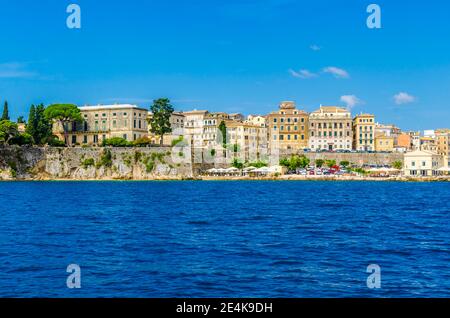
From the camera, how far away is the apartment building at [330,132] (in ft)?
357

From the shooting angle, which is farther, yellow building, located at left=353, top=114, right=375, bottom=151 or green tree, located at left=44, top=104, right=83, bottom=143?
yellow building, located at left=353, top=114, right=375, bottom=151

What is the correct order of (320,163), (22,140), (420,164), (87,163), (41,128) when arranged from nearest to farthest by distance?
(87,163), (22,140), (41,128), (420,164), (320,163)

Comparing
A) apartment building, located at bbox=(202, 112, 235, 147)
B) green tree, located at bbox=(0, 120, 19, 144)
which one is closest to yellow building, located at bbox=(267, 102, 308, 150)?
apartment building, located at bbox=(202, 112, 235, 147)

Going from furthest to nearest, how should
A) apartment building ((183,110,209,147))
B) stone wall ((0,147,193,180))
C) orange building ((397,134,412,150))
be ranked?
orange building ((397,134,412,150)), apartment building ((183,110,209,147)), stone wall ((0,147,193,180))

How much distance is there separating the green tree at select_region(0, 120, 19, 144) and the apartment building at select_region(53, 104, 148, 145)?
15006mm

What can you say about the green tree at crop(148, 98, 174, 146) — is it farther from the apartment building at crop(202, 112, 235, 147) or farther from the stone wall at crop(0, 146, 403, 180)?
the apartment building at crop(202, 112, 235, 147)

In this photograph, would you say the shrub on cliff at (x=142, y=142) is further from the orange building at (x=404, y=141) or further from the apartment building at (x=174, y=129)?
the orange building at (x=404, y=141)

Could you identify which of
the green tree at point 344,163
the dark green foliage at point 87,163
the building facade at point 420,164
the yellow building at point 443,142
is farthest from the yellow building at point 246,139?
the yellow building at point 443,142

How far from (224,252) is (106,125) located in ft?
265

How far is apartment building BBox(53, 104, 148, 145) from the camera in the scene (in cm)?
9550

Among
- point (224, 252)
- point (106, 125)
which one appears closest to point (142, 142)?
point (106, 125)

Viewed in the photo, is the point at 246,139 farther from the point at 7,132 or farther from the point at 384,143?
the point at 7,132

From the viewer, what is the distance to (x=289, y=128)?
4306 inches
